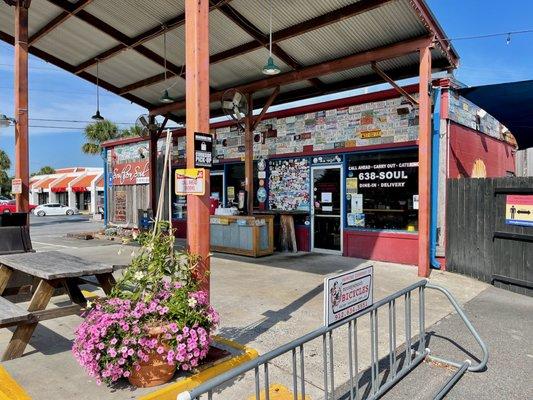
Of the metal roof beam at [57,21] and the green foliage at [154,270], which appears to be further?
the metal roof beam at [57,21]

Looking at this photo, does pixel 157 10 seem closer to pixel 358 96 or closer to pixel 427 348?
pixel 358 96

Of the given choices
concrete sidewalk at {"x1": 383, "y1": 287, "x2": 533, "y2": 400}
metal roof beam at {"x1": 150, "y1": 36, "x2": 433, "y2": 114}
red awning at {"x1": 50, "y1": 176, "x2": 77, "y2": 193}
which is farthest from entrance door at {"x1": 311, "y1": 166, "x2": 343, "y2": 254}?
red awning at {"x1": 50, "y1": 176, "x2": 77, "y2": 193}

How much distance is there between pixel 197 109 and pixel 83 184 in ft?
131

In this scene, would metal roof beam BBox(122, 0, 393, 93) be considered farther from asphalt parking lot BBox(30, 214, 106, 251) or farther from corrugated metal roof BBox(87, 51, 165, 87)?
asphalt parking lot BBox(30, 214, 106, 251)

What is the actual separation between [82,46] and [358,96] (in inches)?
273

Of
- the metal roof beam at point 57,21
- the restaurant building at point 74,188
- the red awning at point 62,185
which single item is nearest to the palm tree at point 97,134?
the restaurant building at point 74,188

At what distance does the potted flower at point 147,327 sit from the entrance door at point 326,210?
21.9 feet

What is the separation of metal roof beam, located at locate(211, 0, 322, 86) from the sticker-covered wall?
4.71 ft

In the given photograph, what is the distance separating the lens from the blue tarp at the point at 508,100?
7.30 meters

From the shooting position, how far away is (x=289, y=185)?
10617mm

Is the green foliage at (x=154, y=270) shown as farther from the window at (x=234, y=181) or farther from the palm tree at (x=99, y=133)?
the palm tree at (x=99, y=133)

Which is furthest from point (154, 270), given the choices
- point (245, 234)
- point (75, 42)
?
point (75, 42)

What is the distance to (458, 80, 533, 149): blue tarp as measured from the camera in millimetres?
7301

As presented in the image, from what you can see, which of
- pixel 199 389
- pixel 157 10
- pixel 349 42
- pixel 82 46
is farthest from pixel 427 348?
pixel 82 46
